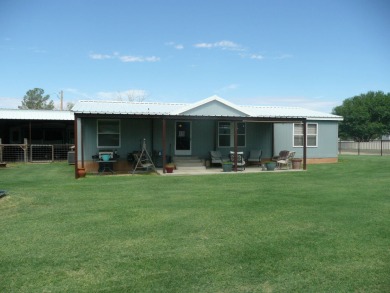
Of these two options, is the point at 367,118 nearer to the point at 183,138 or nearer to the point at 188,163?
the point at 183,138

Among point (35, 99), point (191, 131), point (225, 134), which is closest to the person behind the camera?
point (191, 131)

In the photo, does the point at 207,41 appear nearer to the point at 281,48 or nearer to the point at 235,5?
the point at 281,48

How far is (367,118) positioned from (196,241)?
2068 inches

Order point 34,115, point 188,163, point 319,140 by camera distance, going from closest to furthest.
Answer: point 188,163 < point 319,140 < point 34,115

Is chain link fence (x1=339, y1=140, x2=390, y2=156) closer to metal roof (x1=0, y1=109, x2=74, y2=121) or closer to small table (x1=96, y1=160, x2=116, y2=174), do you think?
metal roof (x1=0, y1=109, x2=74, y2=121)

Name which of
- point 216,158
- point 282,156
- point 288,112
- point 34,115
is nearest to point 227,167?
point 216,158

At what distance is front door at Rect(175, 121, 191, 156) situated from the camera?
16562mm

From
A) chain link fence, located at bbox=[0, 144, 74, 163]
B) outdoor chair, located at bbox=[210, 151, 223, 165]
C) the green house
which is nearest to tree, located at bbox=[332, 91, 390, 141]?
the green house

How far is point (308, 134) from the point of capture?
1920 cm

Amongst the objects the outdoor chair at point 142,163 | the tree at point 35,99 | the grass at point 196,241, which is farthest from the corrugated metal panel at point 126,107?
the tree at point 35,99

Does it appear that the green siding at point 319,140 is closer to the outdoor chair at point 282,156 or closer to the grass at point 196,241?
the outdoor chair at point 282,156

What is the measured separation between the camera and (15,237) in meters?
5.24

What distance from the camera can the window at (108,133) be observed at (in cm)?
1545

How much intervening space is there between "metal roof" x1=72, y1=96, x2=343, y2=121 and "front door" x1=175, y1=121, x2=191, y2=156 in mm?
818
